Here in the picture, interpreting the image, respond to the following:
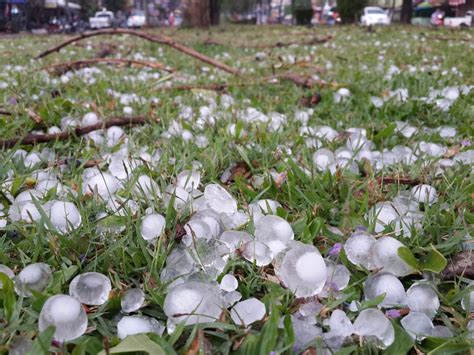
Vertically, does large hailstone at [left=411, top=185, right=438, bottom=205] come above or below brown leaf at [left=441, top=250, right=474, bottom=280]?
above

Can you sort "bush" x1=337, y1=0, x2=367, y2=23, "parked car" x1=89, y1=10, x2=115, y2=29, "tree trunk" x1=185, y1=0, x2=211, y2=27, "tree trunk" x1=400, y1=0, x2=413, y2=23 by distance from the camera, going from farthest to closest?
1. "parked car" x1=89, y1=10, x2=115, y2=29
2. "bush" x1=337, y1=0, x2=367, y2=23
3. "tree trunk" x1=400, y1=0, x2=413, y2=23
4. "tree trunk" x1=185, y1=0, x2=211, y2=27

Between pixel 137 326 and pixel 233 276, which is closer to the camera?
pixel 137 326

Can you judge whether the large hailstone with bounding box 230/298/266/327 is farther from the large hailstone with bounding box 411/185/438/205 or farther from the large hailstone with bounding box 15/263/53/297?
the large hailstone with bounding box 411/185/438/205

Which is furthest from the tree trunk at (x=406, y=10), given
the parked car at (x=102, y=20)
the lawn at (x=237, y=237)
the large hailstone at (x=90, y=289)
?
the large hailstone at (x=90, y=289)

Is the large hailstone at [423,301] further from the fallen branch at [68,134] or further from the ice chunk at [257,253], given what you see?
the fallen branch at [68,134]

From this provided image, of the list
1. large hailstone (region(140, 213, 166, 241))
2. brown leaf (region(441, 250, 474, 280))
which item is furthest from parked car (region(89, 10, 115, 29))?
brown leaf (region(441, 250, 474, 280))

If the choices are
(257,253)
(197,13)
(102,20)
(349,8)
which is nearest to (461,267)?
(257,253)

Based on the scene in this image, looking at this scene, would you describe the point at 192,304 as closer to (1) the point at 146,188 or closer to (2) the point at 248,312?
(2) the point at 248,312
